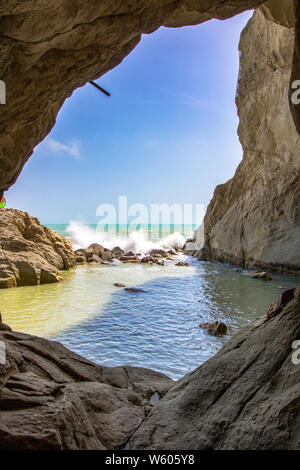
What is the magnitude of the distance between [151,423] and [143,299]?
7.47 metres

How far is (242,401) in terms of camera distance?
101 inches

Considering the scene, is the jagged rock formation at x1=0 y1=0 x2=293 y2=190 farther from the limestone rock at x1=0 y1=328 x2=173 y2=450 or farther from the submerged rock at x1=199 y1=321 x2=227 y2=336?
the submerged rock at x1=199 y1=321 x2=227 y2=336

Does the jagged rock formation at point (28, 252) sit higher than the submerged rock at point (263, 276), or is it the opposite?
the jagged rock formation at point (28, 252)

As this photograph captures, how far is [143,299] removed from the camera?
10.3 metres

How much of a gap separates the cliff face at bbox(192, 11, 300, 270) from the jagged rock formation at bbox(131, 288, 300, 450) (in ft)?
41.9

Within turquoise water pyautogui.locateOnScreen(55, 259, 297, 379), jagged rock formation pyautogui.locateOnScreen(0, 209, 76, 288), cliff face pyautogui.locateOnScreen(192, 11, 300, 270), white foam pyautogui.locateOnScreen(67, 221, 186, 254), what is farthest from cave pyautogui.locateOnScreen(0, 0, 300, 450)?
white foam pyautogui.locateOnScreen(67, 221, 186, 254)

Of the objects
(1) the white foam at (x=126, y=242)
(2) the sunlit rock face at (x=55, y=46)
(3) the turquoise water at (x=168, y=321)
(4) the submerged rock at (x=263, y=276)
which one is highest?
(2) the sunlit rock face at (x=55, y=46)

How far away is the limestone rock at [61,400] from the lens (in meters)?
2.15

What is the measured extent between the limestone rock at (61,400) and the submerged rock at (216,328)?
9.68 feet

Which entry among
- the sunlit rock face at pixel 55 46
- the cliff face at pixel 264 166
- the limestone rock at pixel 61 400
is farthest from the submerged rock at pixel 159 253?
the limestone rock at pixel 61 400

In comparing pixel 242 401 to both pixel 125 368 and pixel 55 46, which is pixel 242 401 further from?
pixel 55 46

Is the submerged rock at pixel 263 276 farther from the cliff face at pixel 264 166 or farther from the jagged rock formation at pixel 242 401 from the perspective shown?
the jagged rock formation at pixel 242 401
